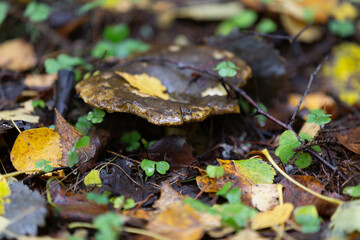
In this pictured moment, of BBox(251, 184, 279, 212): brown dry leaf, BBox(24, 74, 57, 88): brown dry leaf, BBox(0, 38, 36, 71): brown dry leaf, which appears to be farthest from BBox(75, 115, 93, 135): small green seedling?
BBox(0, 38, 36, 71): brown dry leaf

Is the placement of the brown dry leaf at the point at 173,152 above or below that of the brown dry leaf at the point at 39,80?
below

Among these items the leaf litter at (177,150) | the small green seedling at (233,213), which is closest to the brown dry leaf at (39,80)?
the leaf litter at (177,150)

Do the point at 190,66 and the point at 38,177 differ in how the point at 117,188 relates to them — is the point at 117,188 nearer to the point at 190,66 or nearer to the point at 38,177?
the point at 38,177

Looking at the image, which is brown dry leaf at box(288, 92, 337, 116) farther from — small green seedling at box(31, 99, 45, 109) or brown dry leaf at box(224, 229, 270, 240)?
small green seedling at box(31, 99, 45, 109)

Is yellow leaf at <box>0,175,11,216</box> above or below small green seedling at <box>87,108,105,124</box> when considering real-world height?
below

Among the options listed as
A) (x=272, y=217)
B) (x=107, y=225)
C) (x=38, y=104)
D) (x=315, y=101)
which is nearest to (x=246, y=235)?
(x=272, y=217)

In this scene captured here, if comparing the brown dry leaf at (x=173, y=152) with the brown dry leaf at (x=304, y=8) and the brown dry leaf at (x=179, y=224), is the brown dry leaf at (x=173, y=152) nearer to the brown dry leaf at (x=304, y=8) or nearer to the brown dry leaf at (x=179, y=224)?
the brown dry leaf at (x=179, y=224)

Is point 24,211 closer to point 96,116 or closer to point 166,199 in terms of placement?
point 166,199

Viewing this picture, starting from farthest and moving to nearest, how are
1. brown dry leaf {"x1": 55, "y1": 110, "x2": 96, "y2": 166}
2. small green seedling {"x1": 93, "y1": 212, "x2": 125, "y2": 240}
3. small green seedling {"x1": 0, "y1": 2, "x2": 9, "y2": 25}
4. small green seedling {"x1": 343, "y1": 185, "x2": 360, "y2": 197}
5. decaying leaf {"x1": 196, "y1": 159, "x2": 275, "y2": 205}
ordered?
small green seedling {"x1": 0, "y1": 2, "x2": 9, "y2": 25} < brown dry leaf {"x1": 55, "y1": 110, "x2": 96, "y2": 166} < decaying leaf {"x1": 196, "y1": 159, "x2": 275, "y2": 205} < small green seedling {"x1": 343, "y1": 185, "x2": 360, "y2": 197} < small green seedling {"x1": 93, "y1": 212, "x2": 125, "y2": 240}
